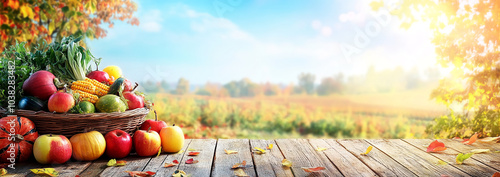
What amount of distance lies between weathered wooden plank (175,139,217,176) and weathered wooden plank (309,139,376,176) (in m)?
0.75

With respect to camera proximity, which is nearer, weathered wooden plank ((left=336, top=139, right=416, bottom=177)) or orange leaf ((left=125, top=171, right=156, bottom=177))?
orange leaf ((left=125, top=171, right=156, bottom=177))

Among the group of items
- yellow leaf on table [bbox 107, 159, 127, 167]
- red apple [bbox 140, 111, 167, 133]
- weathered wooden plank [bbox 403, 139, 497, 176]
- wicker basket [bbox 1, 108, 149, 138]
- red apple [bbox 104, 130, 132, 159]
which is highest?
wicker basket [bbox 1, 108, 149, 138]

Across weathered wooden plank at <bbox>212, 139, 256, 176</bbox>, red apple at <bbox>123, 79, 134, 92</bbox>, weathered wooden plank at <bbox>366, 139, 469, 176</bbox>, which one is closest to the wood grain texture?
red apple at <bbox>123, 79, 134, 92</bbox>

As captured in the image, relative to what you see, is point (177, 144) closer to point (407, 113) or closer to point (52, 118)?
point (52, 118)

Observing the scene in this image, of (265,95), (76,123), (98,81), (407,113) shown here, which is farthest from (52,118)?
(407,113)

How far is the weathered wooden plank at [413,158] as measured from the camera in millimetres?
2168

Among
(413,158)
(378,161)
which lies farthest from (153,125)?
(413,158)

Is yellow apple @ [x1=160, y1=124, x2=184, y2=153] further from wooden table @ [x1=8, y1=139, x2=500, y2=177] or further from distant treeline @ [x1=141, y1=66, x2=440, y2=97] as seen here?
distant treeline @ [x1=141, y1=66, x2=440, y2=97]

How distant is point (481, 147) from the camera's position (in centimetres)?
297

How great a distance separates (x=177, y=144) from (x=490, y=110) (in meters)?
3.33

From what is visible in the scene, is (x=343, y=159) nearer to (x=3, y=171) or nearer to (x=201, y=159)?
(x=201, y=159)

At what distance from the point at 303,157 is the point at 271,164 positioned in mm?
299

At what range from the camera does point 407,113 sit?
7.29 metres

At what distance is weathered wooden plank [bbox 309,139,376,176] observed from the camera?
2.13 meters
